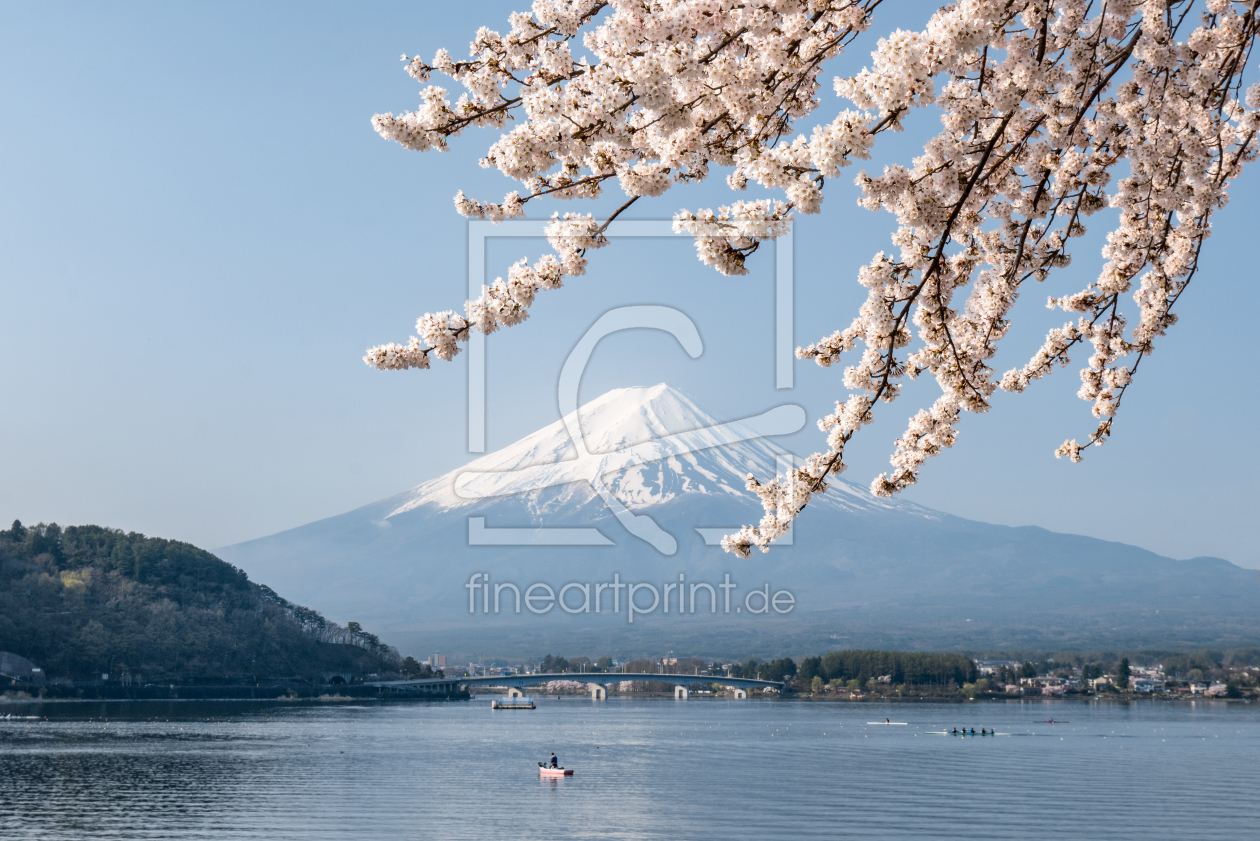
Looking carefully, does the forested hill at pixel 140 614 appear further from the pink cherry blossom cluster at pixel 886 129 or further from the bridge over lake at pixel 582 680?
the pink cherry blossom cluster at pixel 886 129

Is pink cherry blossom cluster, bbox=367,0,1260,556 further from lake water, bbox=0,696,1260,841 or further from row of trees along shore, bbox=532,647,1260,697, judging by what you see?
row of trees along shore, bbox=532,647,1260,697

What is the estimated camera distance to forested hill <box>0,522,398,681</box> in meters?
103

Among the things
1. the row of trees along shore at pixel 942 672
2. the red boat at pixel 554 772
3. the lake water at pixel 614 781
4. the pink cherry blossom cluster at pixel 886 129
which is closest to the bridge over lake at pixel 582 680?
the row of trees along shore at pixel 942 672

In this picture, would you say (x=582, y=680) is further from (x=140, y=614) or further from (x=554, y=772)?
(x=554, y=772)

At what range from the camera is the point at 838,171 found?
12.7 feet

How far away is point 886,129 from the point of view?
3795 millimetres

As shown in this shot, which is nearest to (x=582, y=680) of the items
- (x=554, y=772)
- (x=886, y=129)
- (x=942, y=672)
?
(x=942, y=672)

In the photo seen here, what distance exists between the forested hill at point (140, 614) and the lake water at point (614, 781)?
59.1 feet

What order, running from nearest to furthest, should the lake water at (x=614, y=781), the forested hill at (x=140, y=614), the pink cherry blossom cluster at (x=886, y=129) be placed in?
the pink cherry blossom cluster at (x=886, y=129) → the lake water at (x=614, y=781) → the forested hill at (x=140, y=614)

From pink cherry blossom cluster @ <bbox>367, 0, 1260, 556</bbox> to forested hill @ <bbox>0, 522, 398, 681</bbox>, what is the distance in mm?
107688

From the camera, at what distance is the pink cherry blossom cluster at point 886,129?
385 cm

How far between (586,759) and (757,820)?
83.4 feet

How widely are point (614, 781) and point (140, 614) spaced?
7828cm

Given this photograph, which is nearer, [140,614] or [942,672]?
[140,614]
